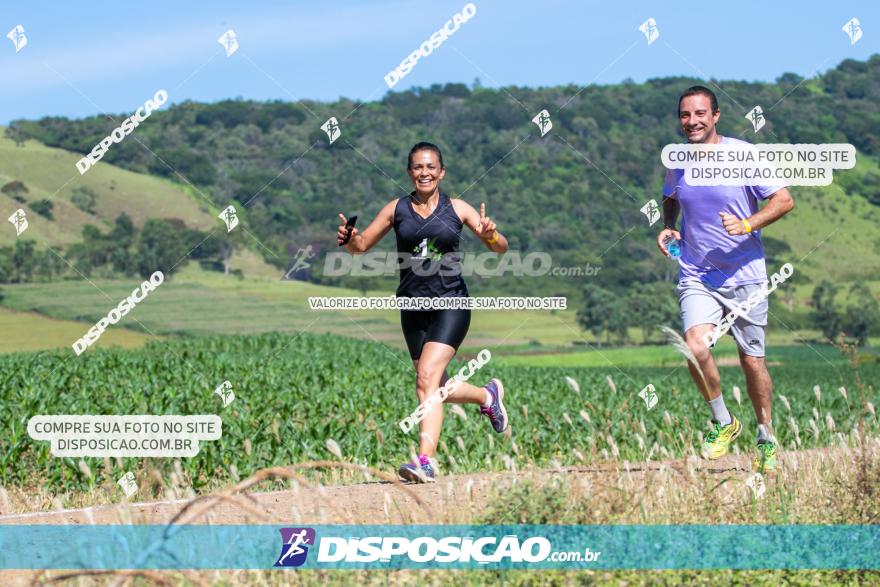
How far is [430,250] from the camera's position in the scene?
8.88 metres

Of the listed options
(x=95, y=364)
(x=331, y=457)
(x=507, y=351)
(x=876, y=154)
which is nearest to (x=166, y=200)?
(x=507, y=351)

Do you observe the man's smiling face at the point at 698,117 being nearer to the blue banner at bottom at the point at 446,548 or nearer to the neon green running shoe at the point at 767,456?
the neon green running shoe at the point at 767,456

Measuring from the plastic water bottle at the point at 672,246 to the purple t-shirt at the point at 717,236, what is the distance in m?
0.04

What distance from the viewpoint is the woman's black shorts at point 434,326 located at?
9.02 metres

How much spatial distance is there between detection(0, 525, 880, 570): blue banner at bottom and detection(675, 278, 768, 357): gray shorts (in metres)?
2.72

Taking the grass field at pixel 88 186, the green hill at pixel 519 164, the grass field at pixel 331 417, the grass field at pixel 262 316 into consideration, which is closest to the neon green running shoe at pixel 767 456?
the grass field at pixel 331 417

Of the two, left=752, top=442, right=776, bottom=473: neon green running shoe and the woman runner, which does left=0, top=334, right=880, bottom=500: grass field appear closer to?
left=752, top=442, right=776, bottom=473: neon green running shoe

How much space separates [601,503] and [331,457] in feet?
22.2

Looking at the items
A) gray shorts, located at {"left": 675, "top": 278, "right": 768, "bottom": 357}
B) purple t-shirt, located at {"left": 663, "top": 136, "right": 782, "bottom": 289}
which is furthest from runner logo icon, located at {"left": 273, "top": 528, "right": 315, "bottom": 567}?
purple t-shirt, located at {"left": 663, "top": 136, "right": 782, "bottom": 289}

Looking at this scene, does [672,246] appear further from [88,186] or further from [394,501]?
Result: [88,186]

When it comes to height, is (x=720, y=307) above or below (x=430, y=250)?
below

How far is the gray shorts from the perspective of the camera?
9.22 metres

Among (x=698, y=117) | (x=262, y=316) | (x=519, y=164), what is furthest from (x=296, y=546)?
(x=519, y=164)

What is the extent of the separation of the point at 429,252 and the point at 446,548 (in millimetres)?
3275
